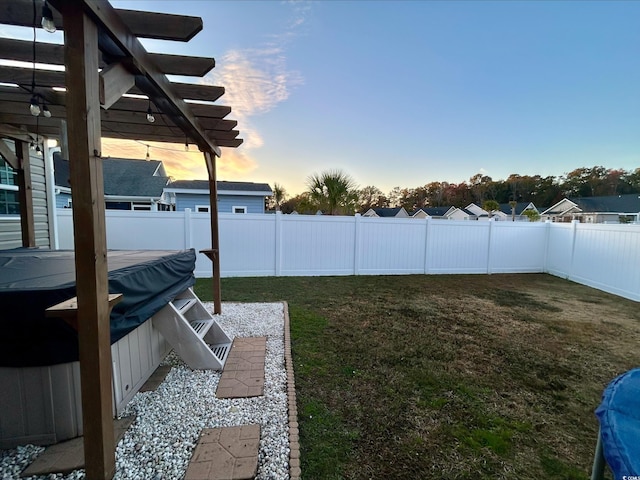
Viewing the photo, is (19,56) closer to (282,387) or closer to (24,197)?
(24,197)

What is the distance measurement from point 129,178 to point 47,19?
14.2 metres

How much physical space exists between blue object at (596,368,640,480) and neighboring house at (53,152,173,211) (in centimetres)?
1441

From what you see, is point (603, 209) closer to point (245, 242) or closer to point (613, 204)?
point (613, 204)

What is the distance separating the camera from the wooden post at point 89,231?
4.12 feet

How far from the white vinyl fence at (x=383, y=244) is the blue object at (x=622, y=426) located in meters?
6.43

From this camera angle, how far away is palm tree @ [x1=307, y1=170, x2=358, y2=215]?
9.80m

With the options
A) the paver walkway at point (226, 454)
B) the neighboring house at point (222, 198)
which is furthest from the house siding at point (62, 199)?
the paver walkway at point (226, 454)

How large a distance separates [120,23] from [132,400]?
264cm

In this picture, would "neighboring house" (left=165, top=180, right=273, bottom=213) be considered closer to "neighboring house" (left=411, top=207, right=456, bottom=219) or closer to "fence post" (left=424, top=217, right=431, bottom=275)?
"fence post" (left=424, top=217, right=431, bottom=275)

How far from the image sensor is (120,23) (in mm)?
1539

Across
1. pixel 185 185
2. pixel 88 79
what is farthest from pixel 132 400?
pixel 185 185

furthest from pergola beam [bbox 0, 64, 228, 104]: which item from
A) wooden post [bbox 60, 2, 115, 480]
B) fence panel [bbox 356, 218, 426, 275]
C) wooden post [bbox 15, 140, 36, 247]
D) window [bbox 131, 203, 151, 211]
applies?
window [bbox 131, 203, 151, 211]

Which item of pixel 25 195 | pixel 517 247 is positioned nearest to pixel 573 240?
pixel 517 247

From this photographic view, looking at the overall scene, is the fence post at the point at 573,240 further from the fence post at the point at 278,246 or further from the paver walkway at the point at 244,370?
the paver walkway at the point at 244,370
